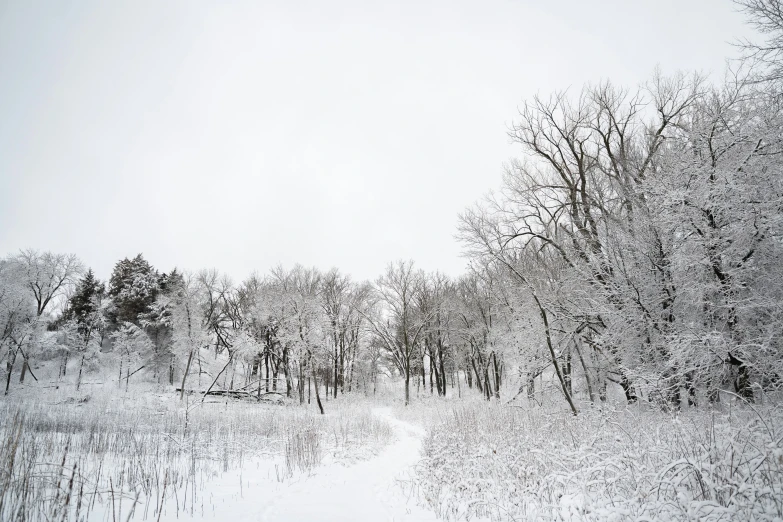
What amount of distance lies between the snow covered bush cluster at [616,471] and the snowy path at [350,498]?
0.52 meters

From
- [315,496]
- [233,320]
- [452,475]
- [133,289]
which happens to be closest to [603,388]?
[452,475]

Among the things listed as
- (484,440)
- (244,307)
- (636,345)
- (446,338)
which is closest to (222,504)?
(484,440)

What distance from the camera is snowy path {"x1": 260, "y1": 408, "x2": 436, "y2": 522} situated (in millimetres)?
4914

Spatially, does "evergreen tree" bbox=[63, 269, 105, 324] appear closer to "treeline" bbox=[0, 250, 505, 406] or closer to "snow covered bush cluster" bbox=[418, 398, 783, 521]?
"treeline" bbox=[0, 250, 505, 406]

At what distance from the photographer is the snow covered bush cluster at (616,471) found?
284 centimetres

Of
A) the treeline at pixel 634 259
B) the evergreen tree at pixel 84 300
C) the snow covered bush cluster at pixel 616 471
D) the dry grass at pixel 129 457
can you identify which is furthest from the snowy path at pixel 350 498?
the evergreen tree at pixel 84 300

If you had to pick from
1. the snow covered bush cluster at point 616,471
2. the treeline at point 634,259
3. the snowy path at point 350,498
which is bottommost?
the snowy path at point 350,498

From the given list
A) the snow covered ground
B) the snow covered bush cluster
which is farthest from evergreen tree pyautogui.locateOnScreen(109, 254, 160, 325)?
the snow covered bush cluster

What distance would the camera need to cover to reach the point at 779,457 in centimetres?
289

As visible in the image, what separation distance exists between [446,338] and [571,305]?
23.8 m

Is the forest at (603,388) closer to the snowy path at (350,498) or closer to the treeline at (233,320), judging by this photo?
the snowy path at (350,498)

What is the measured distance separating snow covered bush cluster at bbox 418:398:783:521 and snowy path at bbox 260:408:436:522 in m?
0.52

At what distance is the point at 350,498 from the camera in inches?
235

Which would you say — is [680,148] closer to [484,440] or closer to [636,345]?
[636,345]
